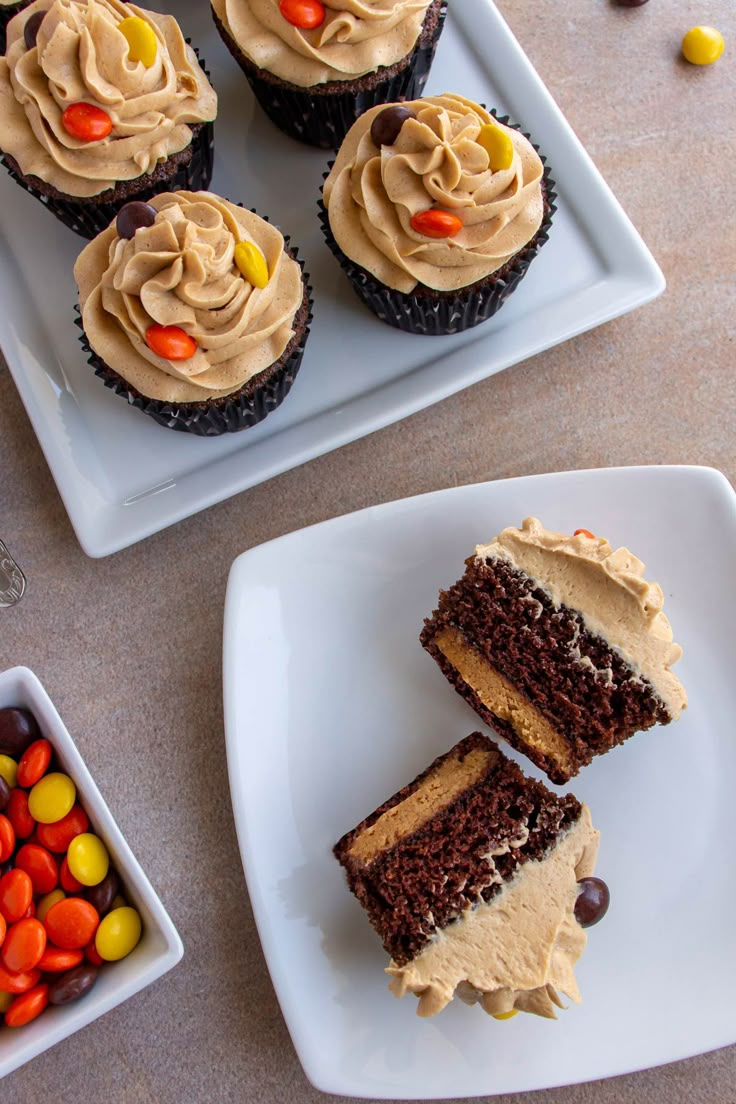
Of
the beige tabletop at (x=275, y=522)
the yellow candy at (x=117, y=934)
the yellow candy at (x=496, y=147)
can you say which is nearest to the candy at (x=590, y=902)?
the beige tabletop at (x=275, y=522)

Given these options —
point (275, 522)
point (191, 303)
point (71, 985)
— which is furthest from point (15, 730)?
point (191, 303)

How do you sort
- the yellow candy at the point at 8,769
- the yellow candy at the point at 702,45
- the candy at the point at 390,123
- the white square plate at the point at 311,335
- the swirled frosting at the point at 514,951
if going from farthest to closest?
the yellow candy at the point at 702,45 < the white square plate at the point at 311,335 < the yellow candy at the point at 8,769 < the candy at the point at 390,123 < the swirled frosting at the point at 514,951

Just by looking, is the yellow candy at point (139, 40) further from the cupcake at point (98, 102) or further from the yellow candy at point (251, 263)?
the yellow candy at point (251, 263)

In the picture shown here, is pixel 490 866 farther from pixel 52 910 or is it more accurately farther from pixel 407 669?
pixel 52 910

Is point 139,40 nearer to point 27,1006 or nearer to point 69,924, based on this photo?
point 69,924

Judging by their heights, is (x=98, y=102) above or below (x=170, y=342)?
above

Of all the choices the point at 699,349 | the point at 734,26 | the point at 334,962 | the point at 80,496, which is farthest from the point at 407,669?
the point at 734,26
